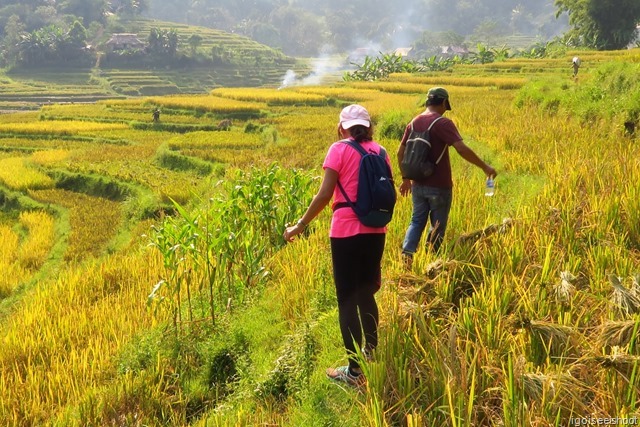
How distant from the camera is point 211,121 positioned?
81.1 ft

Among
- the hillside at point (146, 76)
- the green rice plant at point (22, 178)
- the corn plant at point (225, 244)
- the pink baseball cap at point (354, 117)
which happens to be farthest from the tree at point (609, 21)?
the pink baseball cap at point (354, 117)

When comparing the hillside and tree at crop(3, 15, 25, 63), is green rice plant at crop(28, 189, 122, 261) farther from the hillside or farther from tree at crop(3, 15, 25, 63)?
tree at crop(3, 15, 25, 63)

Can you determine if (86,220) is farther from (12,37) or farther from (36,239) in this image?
(12,37)

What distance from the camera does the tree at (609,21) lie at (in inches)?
1305

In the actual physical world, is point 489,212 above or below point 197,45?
below

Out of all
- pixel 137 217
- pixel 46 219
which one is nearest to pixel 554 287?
pixel 137 217

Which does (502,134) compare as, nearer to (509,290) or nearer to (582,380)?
(509,290)

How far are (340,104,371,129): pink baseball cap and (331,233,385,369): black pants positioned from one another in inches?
Answer: 23.4

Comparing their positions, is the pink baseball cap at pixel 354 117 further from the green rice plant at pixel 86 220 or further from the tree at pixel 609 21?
the tree at pixel 609 21

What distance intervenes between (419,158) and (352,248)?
1318 millimetres

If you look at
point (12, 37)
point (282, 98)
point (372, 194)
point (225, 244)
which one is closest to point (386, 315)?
point (372, 194)

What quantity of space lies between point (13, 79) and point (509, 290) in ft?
202

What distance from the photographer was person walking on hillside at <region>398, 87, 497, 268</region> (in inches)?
152

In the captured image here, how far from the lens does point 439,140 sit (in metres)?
Answer: 3.89
